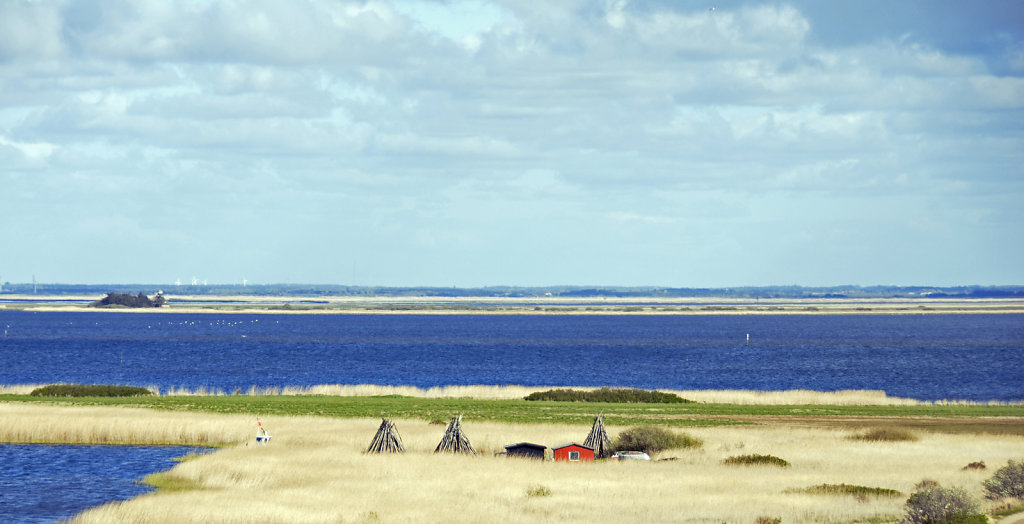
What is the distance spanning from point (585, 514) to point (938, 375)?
268 ft

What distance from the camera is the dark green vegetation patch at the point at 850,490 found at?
119 feet

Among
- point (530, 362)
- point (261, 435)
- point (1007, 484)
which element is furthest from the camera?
point (530, 362)

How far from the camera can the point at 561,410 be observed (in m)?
63.5

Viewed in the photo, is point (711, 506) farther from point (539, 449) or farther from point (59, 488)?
point (59, 488)

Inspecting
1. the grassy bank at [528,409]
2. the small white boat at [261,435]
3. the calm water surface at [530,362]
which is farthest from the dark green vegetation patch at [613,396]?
the small white boat at [261,435]

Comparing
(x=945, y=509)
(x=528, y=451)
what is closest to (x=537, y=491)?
(x=528, y=451)

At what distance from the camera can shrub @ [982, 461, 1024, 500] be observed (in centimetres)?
3369

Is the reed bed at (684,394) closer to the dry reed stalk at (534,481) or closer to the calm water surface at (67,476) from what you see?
the dry reed stalk at (534,481)

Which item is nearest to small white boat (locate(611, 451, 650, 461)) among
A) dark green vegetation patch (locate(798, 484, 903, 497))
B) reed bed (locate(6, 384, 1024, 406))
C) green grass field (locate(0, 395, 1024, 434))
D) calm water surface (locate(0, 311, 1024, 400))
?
dark green vegetation patch (locate(798, 484, 903, 497))

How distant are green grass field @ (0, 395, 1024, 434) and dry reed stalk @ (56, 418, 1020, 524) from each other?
6.94m

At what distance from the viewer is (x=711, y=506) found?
3444 cm

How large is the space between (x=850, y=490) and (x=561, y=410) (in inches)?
1103

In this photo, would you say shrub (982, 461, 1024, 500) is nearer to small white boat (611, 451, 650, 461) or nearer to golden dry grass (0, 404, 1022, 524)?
golden dry grass (0, 404, 1022, 524)

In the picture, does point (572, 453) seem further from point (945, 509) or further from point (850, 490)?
point (945, 509)
